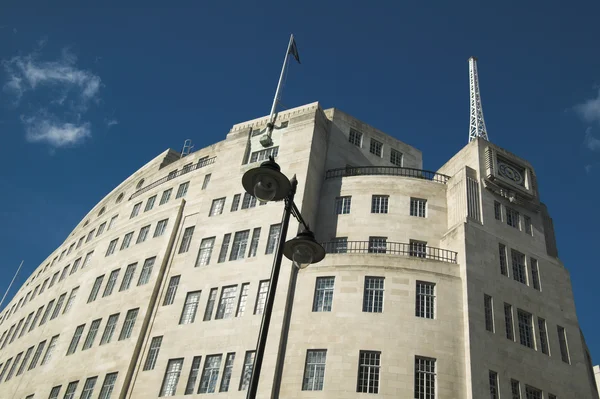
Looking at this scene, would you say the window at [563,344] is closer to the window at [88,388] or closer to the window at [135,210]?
the window at [88,388]

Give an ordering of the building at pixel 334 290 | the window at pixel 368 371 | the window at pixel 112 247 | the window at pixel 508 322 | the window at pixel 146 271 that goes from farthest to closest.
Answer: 1. the window at pixel 112 247
2. the window at pixel 146 271
3. the window at pixel 508 322
4. the building at pixel 334 290
5. the window at pixel 368 371

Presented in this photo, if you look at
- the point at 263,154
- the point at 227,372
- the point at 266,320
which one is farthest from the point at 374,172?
the point at 266,320

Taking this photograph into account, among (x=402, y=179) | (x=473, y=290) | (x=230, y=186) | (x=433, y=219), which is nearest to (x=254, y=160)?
(x=230, y=186)

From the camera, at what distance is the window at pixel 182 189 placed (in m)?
48.4

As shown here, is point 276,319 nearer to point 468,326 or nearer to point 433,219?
point 468,326

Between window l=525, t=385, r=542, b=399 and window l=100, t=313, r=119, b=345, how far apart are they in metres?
28.3

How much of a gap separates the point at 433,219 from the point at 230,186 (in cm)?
Answer: 1540

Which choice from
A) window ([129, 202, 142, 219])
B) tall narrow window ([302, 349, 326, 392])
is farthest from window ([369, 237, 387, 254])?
window ([129, 202, 142, 219])

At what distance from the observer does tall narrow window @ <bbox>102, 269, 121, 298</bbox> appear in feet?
149

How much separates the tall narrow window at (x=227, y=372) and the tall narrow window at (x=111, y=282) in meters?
17.0

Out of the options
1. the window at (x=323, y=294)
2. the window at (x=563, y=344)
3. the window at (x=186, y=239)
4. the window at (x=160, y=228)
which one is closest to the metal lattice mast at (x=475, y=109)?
the window at (x=563, y=344)

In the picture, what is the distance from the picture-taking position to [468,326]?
3088cm

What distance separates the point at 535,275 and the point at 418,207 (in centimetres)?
875

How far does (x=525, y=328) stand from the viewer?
3344 cm
